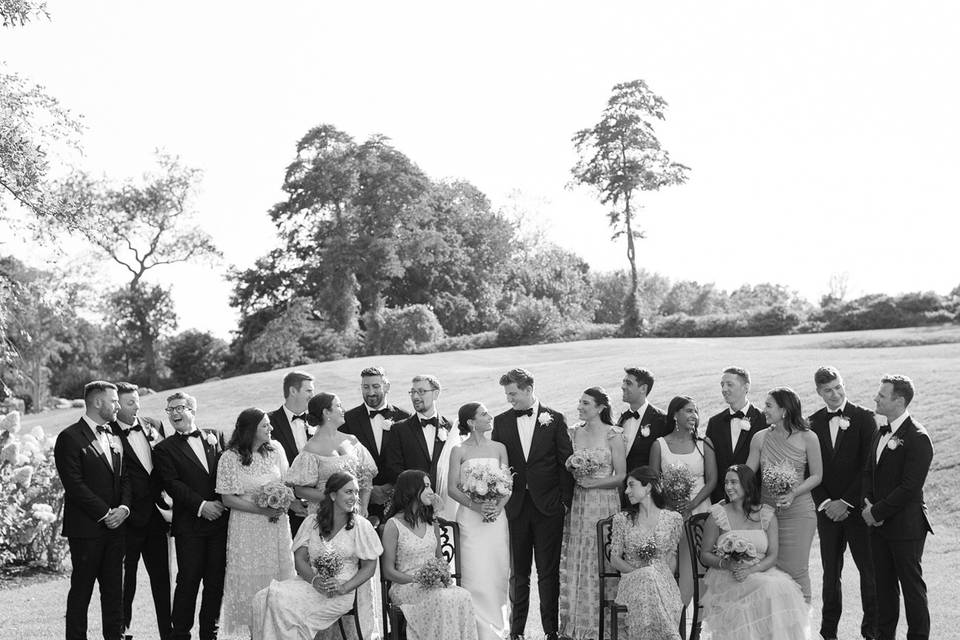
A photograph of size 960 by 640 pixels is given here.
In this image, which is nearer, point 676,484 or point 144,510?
point 676,484

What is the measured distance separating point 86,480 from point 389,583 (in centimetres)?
258

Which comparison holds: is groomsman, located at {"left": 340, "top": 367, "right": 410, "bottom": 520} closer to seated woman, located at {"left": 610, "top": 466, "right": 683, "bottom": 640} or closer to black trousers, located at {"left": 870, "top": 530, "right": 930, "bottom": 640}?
seated woman, located at {"left": 610, "top": 466, "right": 683, "bottom": 640}

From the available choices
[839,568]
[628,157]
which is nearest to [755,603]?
[839,568]

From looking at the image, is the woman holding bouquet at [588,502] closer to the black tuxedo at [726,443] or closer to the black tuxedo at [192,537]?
the black tuxedo at [726,443]

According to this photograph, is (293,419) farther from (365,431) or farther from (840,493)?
(840,493)

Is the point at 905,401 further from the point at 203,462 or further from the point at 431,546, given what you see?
the point at 203,462

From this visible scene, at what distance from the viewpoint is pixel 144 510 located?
8.20 metres

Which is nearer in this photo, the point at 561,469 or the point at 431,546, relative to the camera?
the point at 431,546

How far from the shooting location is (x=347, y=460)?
7.73 meters

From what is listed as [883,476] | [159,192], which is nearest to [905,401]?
[883,476]

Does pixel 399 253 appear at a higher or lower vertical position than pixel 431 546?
higher

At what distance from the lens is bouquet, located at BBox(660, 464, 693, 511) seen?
25.4ft

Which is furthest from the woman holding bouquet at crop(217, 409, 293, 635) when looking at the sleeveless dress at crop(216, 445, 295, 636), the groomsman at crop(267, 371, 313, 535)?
the groomsman at crop(267, 371, 313, 535)

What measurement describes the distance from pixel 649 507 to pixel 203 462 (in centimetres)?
349
